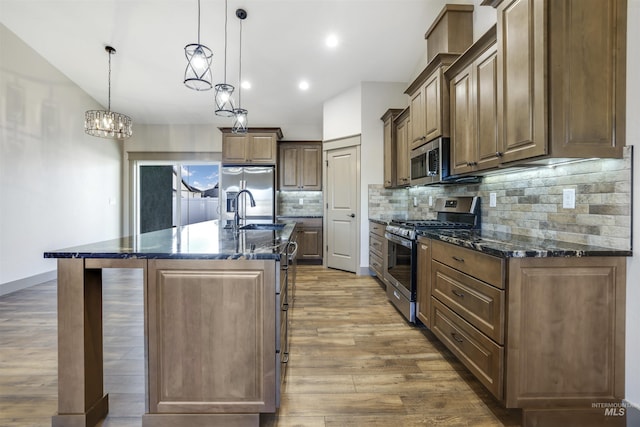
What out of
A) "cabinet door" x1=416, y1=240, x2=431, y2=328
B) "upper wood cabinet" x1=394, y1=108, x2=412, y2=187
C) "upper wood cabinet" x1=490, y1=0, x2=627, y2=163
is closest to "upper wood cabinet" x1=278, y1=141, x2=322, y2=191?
"upper wood cabinet" x1=394, y1=108, x2=412, y2=187

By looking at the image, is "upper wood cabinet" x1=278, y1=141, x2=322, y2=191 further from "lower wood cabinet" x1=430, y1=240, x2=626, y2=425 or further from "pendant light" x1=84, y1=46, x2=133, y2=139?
"lower wood cabinet" x1=430, y1=240, x2=626, y2=425

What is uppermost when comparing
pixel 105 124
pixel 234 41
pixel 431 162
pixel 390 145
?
pixel 234 41

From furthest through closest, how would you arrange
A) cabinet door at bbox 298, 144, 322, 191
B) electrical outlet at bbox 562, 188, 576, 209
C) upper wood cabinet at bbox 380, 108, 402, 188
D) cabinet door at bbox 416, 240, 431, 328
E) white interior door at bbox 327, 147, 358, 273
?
1. cabinet door at bbox 298, 144, 322, 191
2. white interior door at bbox 327, 147, 358, 273
3. upper wood cabinet at bbox 380, 108, 402, 188
4. cabinet door at bbox 416, 240, 431, 328
5. electrical outlet at bbox 562, 188, 576, 209

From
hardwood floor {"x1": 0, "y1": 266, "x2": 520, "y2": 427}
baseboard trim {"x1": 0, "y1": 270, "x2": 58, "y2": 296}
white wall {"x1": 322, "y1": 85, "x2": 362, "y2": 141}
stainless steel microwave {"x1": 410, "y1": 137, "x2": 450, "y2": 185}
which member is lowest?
hardwood floor {"x1": 0, "y1": 266, "x2": 520, "y2": 427}

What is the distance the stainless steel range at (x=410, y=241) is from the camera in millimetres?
2648


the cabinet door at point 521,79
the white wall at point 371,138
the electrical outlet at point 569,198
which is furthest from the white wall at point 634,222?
the white wall at point 371,138

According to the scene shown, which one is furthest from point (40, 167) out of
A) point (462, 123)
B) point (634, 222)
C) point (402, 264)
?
point (634, 222)

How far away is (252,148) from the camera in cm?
558

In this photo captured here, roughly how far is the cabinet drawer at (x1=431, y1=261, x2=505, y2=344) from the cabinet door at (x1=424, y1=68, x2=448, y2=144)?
49.3 inches

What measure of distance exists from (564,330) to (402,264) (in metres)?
1.51

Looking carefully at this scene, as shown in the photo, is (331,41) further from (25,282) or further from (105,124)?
(25,282)

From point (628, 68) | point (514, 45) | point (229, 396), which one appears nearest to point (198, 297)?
point (229, 396)

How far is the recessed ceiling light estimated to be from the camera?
382 cm

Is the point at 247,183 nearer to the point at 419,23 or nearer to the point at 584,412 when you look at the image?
the point at 419,23
